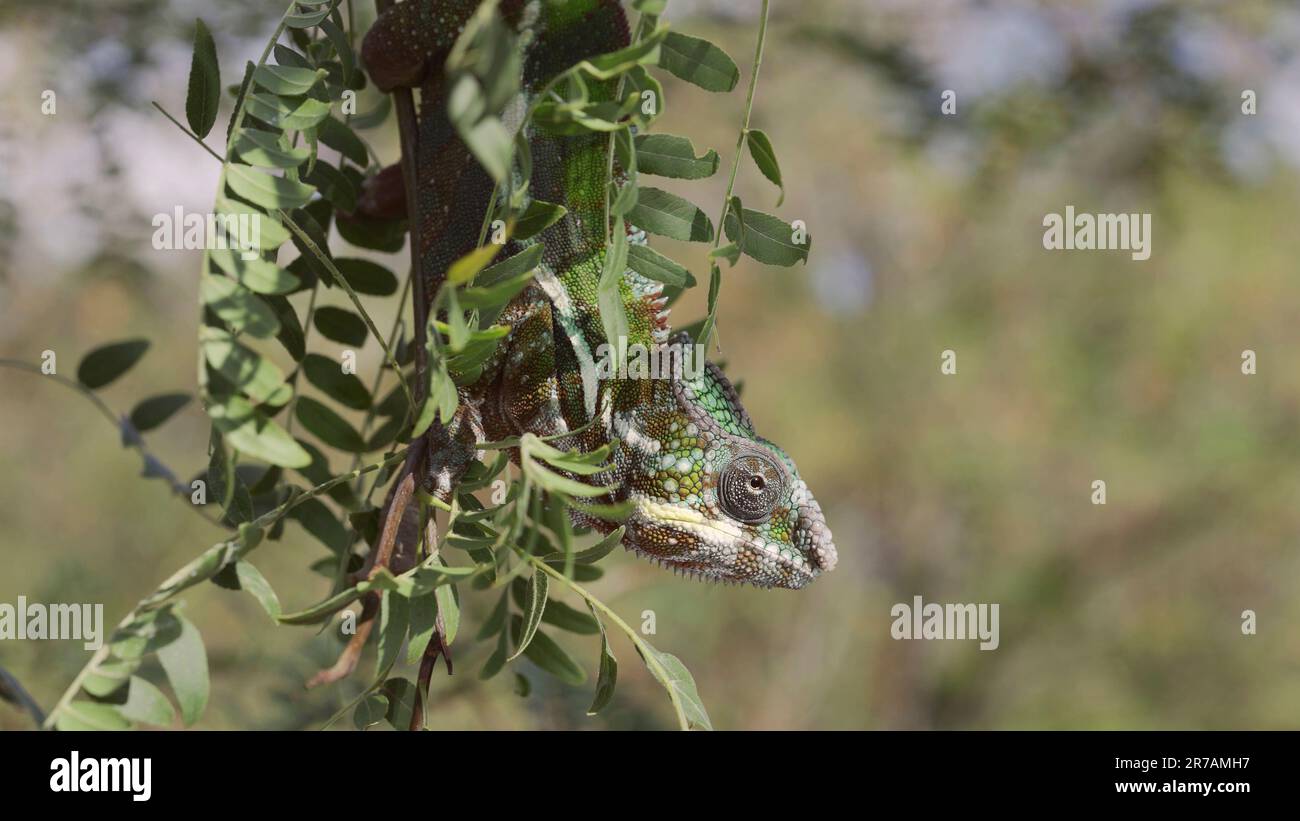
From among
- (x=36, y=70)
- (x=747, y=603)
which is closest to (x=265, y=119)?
(x=36, y=70)

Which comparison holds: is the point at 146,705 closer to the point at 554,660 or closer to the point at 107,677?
the point at 107,677

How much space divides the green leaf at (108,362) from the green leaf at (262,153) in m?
0.50

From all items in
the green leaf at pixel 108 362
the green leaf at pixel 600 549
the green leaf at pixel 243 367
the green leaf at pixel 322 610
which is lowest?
→ the green leaf at pixel 322 610

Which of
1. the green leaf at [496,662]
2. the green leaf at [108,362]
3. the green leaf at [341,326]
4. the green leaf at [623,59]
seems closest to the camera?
the green leaf at [623,59]

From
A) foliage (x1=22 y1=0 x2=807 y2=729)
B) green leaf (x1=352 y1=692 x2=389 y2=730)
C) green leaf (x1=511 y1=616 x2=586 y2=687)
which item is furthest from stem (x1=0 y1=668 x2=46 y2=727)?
green leaf (x1=511 y1=616 x2=586 y2=687)

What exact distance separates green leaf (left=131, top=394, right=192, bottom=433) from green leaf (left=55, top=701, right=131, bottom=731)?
585 mm

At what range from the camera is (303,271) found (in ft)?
4.27

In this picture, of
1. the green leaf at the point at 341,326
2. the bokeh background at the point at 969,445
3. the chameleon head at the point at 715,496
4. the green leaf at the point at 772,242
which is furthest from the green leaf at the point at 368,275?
the bokeh background at the point at 969,445

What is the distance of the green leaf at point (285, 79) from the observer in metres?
1.00

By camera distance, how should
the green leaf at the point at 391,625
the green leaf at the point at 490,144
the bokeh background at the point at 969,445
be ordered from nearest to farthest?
1. the green leaf at the point at 490,144
2. the green leaf at the point at 391,625
3. the bokeh background at the point at 969,445

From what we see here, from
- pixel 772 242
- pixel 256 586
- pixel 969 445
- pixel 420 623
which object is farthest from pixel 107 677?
pixel 969 445

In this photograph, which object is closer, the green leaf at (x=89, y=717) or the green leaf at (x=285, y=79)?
the green leaf at (x=89, y=717)

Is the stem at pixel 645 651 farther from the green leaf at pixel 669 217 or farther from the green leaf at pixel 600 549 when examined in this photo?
the green leaf at pixel 669 217
